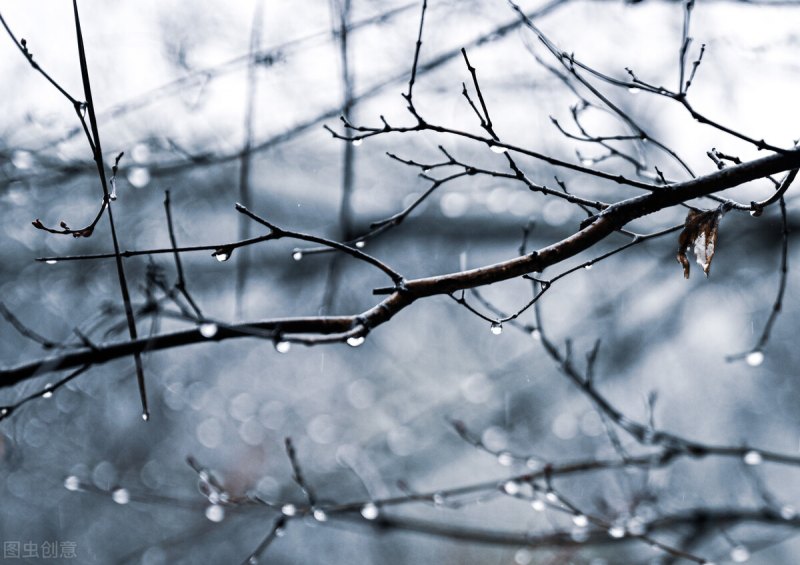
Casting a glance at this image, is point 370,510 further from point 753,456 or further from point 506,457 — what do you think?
point 753,456

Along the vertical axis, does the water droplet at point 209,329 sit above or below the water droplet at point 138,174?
below

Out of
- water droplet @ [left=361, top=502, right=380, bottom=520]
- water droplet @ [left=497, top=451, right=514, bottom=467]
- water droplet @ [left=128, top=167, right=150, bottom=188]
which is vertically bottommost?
water droplet @ [left=361, top=502, right=380, bottom=520]

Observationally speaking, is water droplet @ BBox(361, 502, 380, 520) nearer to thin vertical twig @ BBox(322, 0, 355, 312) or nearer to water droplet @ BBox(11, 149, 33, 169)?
thin vertical twig @ BBox(322, 0, 355, 312)

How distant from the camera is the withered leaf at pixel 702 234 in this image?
1.09 m

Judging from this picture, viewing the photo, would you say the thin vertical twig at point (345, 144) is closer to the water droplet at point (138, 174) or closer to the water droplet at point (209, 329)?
the water droplet at point (209, 329)

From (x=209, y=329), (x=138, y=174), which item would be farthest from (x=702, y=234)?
(x=138, y=174)

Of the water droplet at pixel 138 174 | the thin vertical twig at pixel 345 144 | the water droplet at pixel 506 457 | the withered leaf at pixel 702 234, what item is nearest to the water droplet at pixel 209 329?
the thin vertical twig at pixel 345 144

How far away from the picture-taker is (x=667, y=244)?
11.3ft

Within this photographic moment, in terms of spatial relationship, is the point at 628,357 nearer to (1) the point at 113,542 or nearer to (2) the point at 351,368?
(2) the point at 351,368

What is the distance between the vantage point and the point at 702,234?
1097 millimetres

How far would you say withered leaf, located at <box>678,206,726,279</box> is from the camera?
109cm

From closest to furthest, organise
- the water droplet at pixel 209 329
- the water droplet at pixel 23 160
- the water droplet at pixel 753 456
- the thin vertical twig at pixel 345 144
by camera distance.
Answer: the water droplet at pixel 209 329 < the thin vertical twig at pixel 345 144 < the water droplet at pixel 753 456 < the water droplet at pixel 23 160

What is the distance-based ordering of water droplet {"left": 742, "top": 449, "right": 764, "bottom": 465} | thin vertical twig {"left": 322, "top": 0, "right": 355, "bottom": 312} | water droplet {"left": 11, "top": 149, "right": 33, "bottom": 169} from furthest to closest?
water droplet {"left": 11, "top": 149, "right": 33, "bottom": 169} → water droplet {"left": 742, "top": 449, "right": 764, "bottom": 465} → thin vertical twig {"left": 322, "top": 0, "right": 355, "bottom": 312}

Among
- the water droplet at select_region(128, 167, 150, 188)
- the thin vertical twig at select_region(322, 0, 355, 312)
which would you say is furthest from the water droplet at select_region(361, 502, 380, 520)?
the water droplet at select_region(128, 167, 150, 188)
